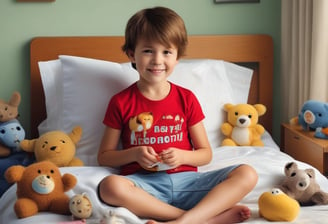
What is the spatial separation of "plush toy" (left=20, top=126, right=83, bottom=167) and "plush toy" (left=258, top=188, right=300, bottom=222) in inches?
30.9

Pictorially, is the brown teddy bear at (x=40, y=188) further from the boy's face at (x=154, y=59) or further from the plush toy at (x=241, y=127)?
the plush toy at (x=241, y=127)

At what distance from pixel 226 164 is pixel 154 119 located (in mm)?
319

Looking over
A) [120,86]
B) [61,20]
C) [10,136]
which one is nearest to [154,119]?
[120,86]

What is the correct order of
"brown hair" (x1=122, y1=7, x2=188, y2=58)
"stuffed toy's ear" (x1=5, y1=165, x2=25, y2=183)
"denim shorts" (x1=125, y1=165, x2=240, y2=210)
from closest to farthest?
"stuffed toy's ear" (x1=5, y1=165, x2=25, y2=183), "denim shorts" (x1=125, y1=165, x2=240, y2=210), "brown hair" (x1=122, y1=7, x2=188, y2=58)

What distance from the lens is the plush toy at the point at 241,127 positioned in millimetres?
2123

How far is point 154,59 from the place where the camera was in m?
1.75

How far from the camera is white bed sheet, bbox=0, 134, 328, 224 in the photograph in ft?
4.74

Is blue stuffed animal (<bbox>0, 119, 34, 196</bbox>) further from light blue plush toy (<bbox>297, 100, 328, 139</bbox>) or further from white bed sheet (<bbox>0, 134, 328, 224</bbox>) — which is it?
light blue plush toy (<bbox>297, 100, 328, 139</bbox>)

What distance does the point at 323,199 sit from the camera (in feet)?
5.18

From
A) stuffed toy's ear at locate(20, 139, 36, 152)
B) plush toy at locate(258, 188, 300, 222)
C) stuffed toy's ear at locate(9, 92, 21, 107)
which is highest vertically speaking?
stuffed toy's ear at locate(9, 92, 21, 107)

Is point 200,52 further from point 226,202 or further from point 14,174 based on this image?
point 14,174

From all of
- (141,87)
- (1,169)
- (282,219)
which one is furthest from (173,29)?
(1,169)

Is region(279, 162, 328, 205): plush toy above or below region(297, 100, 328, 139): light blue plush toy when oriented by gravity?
below

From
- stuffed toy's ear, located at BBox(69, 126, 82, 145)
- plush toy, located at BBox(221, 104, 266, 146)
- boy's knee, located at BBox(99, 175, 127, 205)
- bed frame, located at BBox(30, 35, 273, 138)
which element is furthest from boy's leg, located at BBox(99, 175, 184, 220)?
bed frame, located at BBox(30, 35, 273, 138)
